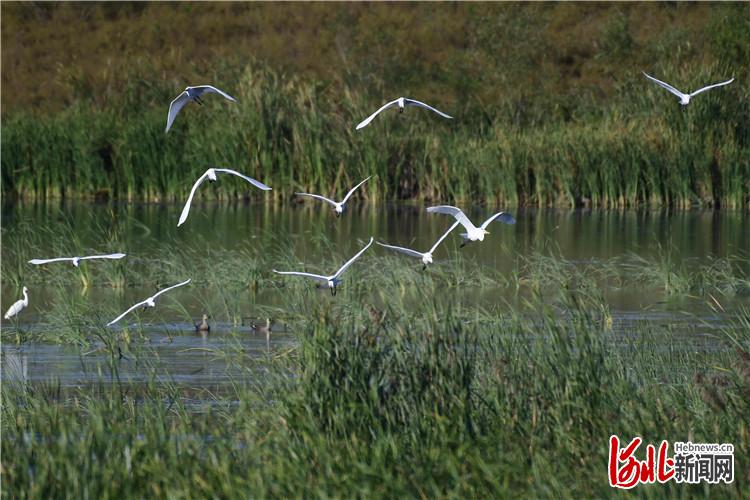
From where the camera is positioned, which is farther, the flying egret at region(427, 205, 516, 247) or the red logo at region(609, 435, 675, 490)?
the flying egret at region(427, 205, 516, 247)

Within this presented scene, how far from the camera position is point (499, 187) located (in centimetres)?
2706

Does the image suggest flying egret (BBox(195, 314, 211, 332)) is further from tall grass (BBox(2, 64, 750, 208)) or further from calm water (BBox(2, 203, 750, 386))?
tall grass (BBox(2, 64, 750, 208))

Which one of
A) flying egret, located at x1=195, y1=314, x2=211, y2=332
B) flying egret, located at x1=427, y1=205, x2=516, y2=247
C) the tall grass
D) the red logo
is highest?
the tall grass

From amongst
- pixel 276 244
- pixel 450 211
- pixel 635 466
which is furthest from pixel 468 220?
pixel 276 244

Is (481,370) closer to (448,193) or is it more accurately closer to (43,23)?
(448,193)

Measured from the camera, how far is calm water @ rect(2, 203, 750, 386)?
10977 millimetres

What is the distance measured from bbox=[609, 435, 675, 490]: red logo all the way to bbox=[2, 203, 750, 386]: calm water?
10.6 ft

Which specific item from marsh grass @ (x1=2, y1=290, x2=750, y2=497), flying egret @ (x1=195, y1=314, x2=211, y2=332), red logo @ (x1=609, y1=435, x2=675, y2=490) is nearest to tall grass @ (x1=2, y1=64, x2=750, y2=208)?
flying egret @ (x1=195, y1=314, x2=211, y2=332)

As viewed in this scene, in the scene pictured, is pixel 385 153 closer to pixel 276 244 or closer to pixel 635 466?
pixel 276 244

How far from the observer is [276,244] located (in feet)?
63.1

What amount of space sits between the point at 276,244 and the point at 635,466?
1304cm

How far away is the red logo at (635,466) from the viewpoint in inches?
251

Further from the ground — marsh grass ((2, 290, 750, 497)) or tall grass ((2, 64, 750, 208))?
tall grass ((2, 64, 750, 208))

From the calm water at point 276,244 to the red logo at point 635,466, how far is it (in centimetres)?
325
